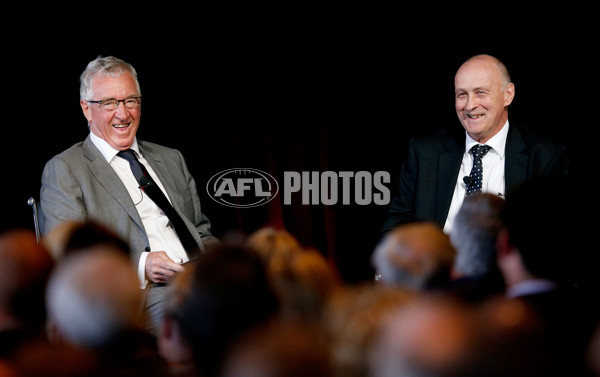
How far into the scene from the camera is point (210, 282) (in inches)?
62.1

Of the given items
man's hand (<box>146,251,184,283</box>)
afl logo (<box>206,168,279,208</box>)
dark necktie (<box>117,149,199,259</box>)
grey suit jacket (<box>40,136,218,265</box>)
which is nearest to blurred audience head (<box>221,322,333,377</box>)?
man's hand (<box>146,251,184,283</box>)

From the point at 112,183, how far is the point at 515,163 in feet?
5.79

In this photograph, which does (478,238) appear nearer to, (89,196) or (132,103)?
(89,196)

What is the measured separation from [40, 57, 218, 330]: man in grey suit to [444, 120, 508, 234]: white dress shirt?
1.12 metres

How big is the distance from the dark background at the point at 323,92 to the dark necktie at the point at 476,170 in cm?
84

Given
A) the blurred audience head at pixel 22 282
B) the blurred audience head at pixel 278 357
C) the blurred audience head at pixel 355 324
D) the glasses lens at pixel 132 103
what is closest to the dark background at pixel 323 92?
the glasses lens at pixel 132 103

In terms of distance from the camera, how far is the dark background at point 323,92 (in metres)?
4.74

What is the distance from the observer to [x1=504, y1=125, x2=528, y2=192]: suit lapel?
3.83 m

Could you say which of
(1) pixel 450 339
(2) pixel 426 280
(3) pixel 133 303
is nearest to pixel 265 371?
(1) pixel 450 339

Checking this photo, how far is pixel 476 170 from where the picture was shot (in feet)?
12.9

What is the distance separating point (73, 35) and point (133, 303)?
3.26 metres

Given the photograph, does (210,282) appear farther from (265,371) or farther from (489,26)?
(489,26)

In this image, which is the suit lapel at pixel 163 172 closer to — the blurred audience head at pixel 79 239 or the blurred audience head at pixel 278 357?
the blurred audience head at pixel 79 239

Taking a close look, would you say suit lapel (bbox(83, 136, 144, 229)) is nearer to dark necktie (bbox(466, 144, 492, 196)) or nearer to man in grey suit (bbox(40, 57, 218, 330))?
man in grey suit (bbox(40, 57, 218, 330))
